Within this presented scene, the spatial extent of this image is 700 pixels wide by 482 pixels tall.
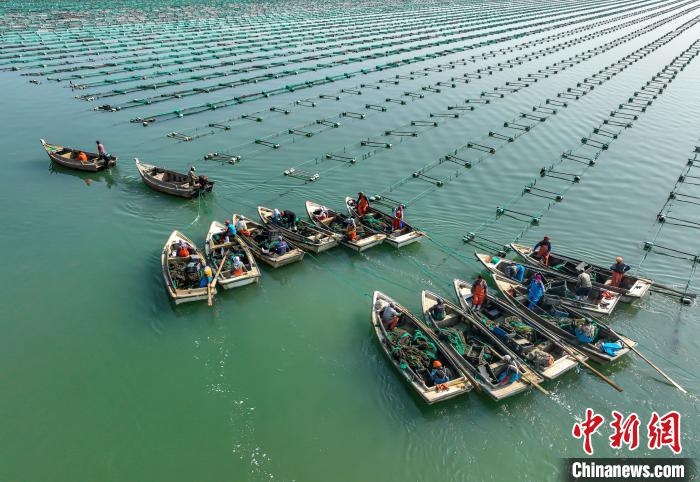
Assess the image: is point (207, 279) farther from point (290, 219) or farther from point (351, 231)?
point (351, 231)

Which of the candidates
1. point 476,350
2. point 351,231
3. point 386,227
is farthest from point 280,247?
point 476,350

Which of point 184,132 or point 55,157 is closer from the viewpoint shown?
point 55,157

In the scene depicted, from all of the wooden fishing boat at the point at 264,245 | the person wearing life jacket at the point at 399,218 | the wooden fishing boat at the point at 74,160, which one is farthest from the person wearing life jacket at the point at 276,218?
the wooden fishing boat at the point at 74,160

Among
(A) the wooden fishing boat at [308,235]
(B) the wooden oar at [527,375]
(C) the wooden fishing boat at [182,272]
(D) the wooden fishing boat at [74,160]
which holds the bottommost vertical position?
(B) the wooden oar at [527,375]

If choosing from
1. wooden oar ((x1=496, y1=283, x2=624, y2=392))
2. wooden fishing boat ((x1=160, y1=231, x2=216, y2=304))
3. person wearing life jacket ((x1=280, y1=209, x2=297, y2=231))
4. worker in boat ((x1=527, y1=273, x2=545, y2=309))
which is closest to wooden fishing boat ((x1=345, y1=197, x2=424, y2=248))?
person wearing life jacket ((x1=280, y1=209, x2=297, y2=231))

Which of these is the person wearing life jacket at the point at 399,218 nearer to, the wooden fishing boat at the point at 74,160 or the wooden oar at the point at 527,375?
the wooden oar at the point at 527,375

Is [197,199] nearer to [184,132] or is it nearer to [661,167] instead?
[184,132]

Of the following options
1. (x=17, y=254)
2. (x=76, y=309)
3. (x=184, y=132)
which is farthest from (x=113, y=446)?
(x=184, y=132)
